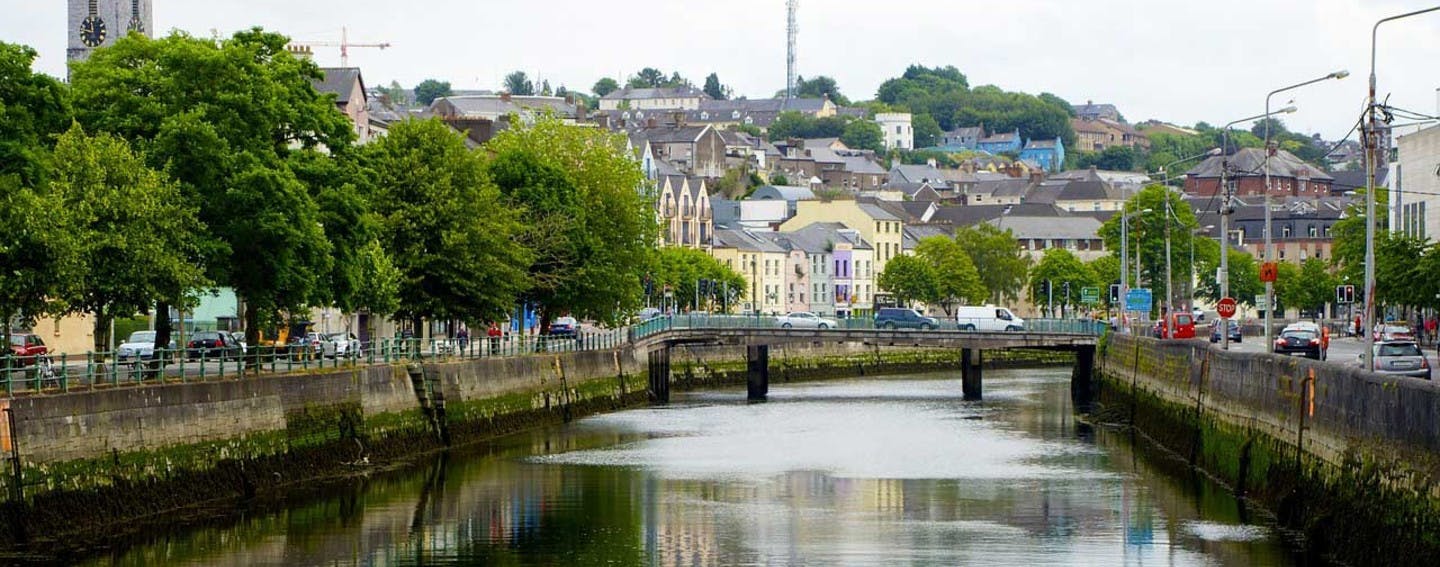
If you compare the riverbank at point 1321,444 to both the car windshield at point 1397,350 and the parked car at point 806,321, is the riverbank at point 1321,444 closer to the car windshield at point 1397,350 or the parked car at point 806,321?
the car windshield at point 1397,350

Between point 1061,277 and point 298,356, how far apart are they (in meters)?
133

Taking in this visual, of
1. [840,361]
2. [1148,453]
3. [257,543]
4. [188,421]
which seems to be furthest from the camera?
[840,361]

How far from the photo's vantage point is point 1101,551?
45.7 meters

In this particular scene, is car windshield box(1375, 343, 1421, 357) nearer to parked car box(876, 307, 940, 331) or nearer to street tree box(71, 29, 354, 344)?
street tree box(71, 29, 354, 344)

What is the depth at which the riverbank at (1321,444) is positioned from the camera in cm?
3603

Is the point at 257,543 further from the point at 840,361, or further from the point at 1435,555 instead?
the point at 840,361

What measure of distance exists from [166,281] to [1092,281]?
143523mm

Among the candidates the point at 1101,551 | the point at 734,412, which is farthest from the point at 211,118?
the point at 734,412

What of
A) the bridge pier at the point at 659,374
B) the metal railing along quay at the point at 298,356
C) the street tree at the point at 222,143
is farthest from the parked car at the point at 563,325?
the street tree at the point at 222,143

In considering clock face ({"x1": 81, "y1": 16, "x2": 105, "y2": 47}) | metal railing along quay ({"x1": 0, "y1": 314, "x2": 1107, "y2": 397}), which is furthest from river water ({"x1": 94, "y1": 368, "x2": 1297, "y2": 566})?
clock face ({"x1": 81, "y1": 16, "x2": 105, "y2": 47})

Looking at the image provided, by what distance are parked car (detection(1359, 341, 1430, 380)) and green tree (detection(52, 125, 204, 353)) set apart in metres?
32.8

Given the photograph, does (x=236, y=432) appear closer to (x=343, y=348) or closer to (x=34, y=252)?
(x=34, y=252)

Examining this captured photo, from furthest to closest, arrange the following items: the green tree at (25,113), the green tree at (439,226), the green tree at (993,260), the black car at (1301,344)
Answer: the green tree at (993,260), the black car at (1301,344), the green tree at (439,226), the green tree at (25,113)

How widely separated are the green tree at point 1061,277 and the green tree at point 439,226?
109m
